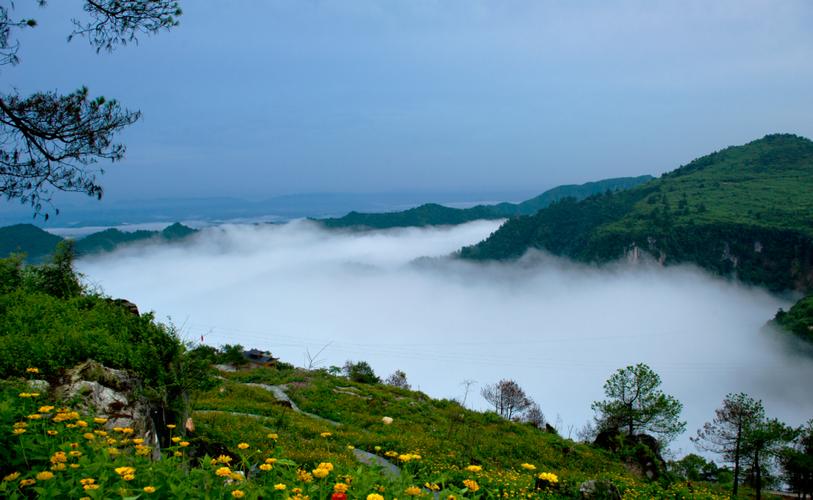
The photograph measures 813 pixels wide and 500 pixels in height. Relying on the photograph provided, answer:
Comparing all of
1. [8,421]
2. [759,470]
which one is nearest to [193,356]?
[8,421]

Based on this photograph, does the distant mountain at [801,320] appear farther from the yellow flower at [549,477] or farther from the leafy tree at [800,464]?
the yellow flower at [549,477]

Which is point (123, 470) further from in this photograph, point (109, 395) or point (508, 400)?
point (508, 400)

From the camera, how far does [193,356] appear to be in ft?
32.3

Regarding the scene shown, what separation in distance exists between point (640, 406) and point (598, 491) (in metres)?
33.1

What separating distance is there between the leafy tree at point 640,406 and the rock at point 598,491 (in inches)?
1187

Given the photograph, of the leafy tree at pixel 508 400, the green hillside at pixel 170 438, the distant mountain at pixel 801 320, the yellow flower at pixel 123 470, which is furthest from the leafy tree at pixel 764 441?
the distant mountain at pixel 801 320

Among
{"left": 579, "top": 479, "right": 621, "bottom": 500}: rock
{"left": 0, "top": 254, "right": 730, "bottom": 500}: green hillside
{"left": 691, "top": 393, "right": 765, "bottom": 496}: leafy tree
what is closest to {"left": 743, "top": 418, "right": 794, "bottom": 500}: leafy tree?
{"left": 691, "top": 393, "right": 765, "bottom": 496}: leafy tree

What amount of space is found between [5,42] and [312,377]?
24.2 metres

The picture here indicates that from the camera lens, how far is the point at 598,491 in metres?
9.34

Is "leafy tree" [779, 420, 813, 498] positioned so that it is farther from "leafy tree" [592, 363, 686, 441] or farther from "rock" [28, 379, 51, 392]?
"rock" [28, 379, 51, 392]

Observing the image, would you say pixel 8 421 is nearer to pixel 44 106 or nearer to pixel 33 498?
pixel 33 498

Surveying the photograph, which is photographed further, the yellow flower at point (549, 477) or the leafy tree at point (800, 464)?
the leafy tree at point (800, 464)

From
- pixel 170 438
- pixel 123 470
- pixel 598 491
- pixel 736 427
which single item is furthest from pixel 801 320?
pixel 123 470

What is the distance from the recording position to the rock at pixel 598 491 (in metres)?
9.26
